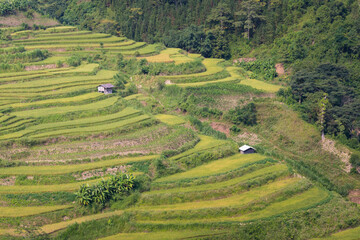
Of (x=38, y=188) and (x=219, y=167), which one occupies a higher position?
(x=38, y=188)

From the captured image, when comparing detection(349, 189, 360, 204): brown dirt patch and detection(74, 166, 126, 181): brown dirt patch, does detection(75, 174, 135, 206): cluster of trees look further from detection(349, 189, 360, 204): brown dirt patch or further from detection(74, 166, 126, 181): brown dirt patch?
detection(349, 189, 360, 204): brown dirt patch

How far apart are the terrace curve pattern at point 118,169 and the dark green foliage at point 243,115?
4.78 m

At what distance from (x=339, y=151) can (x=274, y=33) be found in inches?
893

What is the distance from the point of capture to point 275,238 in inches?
720

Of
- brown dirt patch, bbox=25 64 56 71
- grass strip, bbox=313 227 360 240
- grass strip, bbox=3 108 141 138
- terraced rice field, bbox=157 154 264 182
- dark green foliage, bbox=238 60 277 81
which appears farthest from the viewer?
dark green foliage, bbox=238 60 277 81

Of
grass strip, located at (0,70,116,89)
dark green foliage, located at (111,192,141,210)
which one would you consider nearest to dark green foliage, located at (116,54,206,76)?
grass strip, located at (0,70,116,89)

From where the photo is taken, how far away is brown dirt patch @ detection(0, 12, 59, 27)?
4690 centimetres

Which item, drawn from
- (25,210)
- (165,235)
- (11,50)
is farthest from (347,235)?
(11,50)

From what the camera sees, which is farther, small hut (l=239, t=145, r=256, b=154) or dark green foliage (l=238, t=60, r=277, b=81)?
dark green foliage (l=238, t=60, r=277, b=81)

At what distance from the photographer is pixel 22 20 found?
47875 millimetres

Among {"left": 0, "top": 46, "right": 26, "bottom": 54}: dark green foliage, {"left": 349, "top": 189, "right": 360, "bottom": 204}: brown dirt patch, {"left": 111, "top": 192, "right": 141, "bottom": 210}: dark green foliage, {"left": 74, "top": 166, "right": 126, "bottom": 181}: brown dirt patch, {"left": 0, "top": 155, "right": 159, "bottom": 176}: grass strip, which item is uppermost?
{"left": 0, "top": 46, "right": 26, "bottom": 54}: dark green foliage

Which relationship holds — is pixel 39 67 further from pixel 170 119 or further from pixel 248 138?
pixel 248 138

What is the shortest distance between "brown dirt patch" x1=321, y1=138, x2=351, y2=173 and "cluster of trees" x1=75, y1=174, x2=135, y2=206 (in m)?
15.3

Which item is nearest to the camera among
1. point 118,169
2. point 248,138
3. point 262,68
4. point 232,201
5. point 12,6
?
point 232,201
